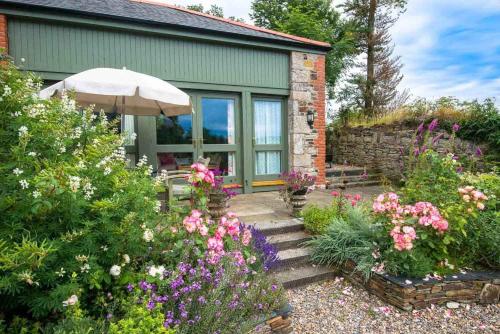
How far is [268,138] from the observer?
6762 mm

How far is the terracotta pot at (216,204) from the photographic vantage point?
139 inches

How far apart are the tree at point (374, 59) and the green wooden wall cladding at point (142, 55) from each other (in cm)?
825

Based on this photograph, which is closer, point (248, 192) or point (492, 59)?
point (248, 192)

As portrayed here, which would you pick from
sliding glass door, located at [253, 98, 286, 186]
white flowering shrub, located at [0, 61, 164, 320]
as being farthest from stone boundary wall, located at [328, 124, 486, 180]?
white flowering shrub, located at [0, 61, 164, 320]

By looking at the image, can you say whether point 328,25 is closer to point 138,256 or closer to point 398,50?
point 398,50

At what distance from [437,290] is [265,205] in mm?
2814

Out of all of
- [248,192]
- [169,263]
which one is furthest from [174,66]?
[169,263]

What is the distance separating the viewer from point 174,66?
18.7ft

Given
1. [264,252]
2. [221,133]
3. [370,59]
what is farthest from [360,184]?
[370,59]

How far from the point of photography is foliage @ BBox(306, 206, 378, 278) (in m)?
3.17

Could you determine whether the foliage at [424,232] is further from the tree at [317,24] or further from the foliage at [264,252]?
the tree at [317,24]

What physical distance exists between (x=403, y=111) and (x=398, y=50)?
23.5 ft

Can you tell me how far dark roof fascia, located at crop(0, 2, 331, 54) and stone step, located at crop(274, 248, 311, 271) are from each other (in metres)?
4.39

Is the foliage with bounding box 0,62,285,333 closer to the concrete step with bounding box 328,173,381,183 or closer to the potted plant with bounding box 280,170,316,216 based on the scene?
the potted plant with bounding box 280,170,316,216
